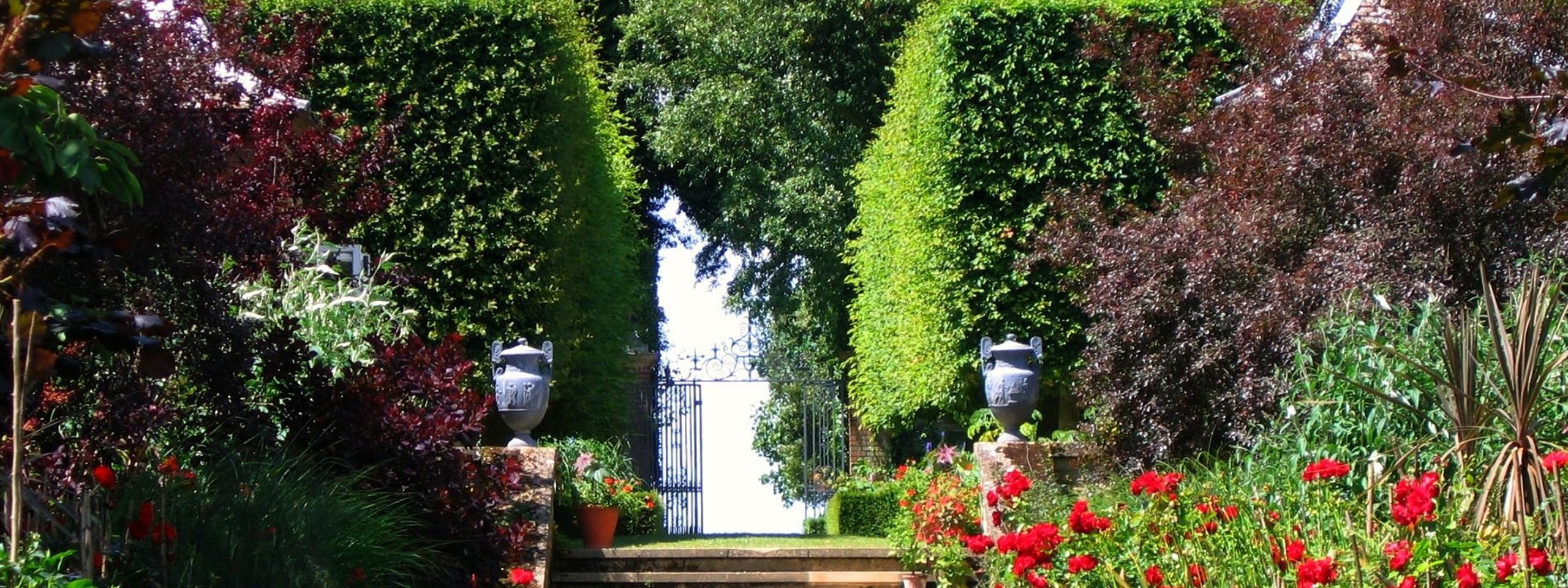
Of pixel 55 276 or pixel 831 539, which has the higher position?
pixel 55 276

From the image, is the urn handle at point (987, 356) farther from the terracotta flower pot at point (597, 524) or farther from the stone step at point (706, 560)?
the terracotta flower pot at point (597, 524)

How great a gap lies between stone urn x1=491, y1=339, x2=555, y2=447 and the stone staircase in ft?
3.13

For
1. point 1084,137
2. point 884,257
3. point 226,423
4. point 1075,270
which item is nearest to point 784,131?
Answer: point 884,257

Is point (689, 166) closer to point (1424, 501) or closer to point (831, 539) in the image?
point (831, 539)

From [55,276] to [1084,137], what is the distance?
747 centimetres

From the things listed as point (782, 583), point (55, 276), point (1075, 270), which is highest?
point (1075, 270)

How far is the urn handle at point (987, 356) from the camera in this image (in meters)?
9.83

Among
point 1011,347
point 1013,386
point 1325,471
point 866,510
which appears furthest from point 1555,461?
point 866,510

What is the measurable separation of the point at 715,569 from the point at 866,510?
295cm

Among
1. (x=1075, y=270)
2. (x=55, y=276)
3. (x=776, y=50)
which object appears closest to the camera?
(x=55, y=276)

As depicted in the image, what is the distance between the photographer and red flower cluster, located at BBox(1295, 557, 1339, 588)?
151 inches

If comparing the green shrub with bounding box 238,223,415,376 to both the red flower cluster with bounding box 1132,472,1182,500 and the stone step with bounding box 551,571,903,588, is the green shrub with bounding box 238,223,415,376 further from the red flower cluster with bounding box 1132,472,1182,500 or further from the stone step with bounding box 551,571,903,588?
the red flower cluster with bounding box 1132,472,1182,500

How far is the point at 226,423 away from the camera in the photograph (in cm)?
615

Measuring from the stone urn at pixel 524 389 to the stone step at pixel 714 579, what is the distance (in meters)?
1.09
